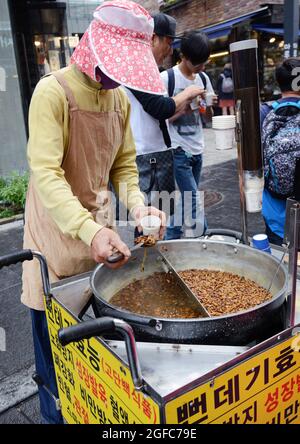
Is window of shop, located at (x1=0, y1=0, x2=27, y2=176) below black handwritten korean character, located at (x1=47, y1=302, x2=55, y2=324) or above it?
above

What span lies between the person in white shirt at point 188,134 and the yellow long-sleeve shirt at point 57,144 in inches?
82.3

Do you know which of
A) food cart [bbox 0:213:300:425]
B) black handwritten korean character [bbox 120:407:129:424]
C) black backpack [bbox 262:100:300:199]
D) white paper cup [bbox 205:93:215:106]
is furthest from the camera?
white paper cup [bbox 205:93:215:106]

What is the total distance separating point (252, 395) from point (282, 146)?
2.18 meters

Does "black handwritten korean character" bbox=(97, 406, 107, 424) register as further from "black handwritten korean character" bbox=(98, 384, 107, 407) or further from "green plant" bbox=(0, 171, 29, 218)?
"green plant" bbox=(0, 171, 29, 218)

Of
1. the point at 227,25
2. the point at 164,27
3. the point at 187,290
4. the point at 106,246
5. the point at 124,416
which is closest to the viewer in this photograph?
the point at 124,416

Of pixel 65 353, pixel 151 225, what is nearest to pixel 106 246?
pixel 151 225

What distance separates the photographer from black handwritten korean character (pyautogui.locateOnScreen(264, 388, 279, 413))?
1574mm

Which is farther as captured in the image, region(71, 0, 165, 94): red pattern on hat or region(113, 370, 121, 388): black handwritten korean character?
Result: region(71, 0, 165, 94): red pattern on hat

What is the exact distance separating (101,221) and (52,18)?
8.11m

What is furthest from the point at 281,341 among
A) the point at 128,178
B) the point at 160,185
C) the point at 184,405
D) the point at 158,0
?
the point at 158,0

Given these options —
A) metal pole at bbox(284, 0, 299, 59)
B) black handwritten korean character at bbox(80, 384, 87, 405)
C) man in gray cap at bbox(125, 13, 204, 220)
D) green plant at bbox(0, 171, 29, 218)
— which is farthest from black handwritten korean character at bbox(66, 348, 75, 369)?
metal pole at bbox(284, 0, 299, 59)

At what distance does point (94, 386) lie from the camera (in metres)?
1.73

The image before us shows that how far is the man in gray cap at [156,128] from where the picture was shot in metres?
3.59

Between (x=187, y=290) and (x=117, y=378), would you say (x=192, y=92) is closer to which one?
(x=187, y=290)
